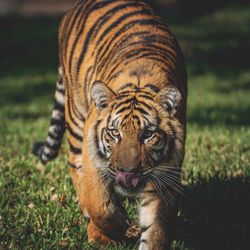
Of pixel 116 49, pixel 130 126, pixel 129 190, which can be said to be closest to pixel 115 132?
pixel 130 126

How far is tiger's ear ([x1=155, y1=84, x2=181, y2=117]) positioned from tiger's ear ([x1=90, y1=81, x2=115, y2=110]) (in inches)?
11.9

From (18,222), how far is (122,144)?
117cm

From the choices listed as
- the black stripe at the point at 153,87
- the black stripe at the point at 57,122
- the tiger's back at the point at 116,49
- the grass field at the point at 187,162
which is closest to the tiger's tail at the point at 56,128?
the black stripe at the point at 57,122

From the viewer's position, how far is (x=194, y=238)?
15.6 ft

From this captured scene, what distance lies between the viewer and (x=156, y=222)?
13.2ft

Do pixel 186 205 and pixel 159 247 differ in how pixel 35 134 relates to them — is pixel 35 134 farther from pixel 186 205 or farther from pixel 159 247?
pixel 159 247

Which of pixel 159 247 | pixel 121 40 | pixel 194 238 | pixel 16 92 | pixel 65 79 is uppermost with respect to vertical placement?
pixel 121 40

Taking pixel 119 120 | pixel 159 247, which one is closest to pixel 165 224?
pixel 159 247

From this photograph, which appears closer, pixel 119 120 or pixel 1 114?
pixel 119 120

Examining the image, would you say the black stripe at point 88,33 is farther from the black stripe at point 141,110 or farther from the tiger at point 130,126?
the black stripe at point 141,110

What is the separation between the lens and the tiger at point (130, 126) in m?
3.88

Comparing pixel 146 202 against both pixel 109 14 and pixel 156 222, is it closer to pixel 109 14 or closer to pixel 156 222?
pixel 156 222

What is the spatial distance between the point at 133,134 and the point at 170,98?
13.7 inches

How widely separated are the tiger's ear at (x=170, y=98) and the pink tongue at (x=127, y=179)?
20.6 inches
